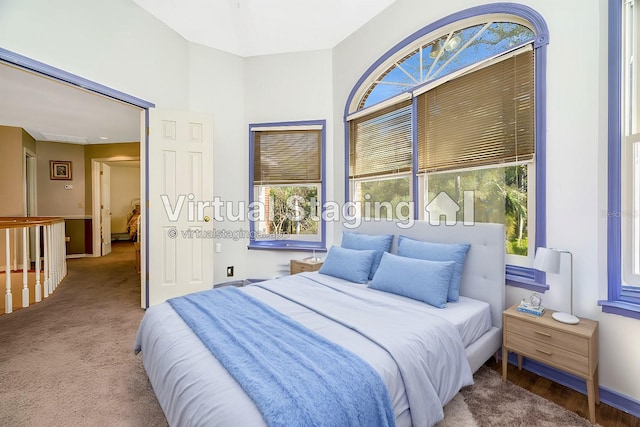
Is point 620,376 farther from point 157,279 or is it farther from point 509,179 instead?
point 157,279

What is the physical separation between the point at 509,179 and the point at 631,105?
78 centimetres

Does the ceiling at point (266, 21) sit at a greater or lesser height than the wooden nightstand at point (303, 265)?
greater

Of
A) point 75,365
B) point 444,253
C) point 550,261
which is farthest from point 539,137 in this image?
point 75,365

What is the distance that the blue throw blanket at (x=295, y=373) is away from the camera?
3.33ft

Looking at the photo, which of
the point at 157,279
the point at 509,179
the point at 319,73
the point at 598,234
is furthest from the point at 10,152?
the point at 598,234

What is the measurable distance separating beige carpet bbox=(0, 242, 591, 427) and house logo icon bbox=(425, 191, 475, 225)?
123cm

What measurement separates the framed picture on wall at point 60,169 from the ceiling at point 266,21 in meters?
4.81

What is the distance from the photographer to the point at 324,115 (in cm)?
389

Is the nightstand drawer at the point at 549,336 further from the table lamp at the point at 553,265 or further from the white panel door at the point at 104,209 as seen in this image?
the white panel door at the point at 104,209

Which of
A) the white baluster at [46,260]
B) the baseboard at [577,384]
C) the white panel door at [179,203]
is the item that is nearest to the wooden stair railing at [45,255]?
the white baluster at [46,260]

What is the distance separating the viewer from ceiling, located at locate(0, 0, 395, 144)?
315 cm

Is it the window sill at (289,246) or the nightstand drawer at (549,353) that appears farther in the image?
the window sill at (289,246)

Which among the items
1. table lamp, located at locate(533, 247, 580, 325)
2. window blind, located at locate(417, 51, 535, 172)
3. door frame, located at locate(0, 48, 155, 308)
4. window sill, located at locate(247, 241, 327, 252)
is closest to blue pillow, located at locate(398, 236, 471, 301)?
table lamp, located at locate(533, 247, 580, 325)

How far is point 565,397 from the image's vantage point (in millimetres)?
1838
